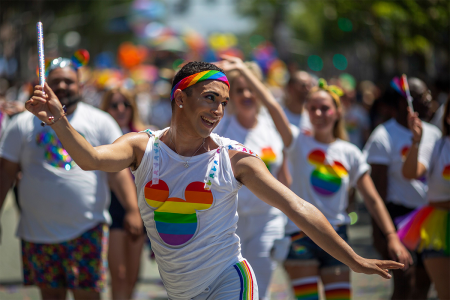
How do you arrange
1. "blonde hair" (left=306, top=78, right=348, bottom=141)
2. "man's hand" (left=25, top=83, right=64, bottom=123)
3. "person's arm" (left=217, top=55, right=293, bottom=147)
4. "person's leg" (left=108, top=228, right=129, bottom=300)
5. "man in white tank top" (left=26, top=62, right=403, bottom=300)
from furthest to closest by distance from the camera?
"person's leg" (left=108, top=228, right=129, bottom=300), "blonde hair" (left=306, top=78, right=348, bottom=141), "person's arm" (left=217, top=55, right=293, bottom=147), "man in white tank top" (left=26, top=62, right=403, bottom=300), "man's hand" (left=25, top=83, right=64, bottom=123)

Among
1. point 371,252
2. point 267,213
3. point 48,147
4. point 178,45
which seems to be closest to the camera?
point 48,147

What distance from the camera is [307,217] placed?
2.95 meters

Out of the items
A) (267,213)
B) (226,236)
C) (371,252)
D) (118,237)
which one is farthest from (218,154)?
(371,252)

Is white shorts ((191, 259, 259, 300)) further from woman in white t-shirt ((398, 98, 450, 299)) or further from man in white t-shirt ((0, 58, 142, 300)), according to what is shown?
woman in white t-shirt ((398, 98, 450, 299))

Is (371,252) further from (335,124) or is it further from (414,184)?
(335,124)

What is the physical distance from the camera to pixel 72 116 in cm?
463

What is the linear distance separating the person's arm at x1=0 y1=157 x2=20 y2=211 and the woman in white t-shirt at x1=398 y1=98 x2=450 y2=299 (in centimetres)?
309

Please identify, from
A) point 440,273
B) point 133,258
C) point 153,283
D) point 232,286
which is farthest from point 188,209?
point 153,283

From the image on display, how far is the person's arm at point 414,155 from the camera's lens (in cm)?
461

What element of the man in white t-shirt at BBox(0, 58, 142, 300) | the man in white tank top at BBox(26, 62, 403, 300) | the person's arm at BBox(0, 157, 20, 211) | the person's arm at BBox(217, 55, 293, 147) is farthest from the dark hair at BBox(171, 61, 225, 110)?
the person's arm at BBox(0, 157, 20, 211)

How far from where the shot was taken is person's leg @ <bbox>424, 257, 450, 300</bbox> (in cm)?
461

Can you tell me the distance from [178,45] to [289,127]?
176 feet

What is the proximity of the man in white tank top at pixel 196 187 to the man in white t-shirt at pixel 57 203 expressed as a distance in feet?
4.89

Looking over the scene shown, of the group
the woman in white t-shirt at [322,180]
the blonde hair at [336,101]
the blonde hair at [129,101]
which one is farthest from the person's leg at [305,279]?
the blonde hair at [129,101]
